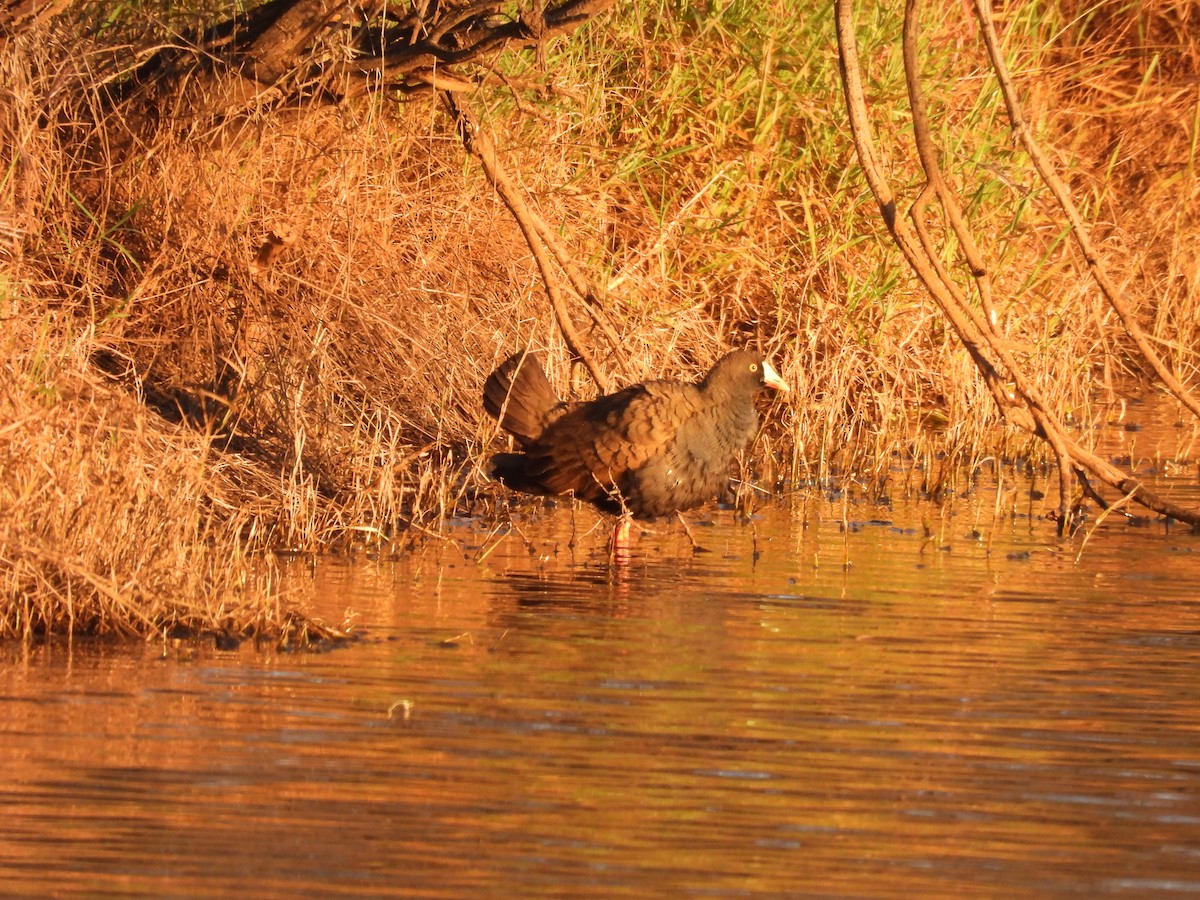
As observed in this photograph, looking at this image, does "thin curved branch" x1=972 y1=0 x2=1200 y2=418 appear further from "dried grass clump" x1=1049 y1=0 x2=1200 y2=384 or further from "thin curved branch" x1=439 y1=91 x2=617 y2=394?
"dried grass clump" x1=1049 y1=0 x2=1200 y2=384

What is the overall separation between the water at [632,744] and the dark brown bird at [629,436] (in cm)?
64

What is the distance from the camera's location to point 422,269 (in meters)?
9.56

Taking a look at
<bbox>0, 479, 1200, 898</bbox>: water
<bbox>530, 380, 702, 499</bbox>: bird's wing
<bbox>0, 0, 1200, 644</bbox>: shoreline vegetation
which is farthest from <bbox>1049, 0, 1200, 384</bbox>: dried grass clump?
<bbox>0, 479, 1200, 898</bbox>: water

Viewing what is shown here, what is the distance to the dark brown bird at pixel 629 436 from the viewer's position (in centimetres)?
795

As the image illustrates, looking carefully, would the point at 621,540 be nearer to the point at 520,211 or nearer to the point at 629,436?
the point at 629,436

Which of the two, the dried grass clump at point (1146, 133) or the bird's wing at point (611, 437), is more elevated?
the dried grass clump at point (1146, 133)

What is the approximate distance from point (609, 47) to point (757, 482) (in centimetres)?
306

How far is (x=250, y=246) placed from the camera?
9.13m

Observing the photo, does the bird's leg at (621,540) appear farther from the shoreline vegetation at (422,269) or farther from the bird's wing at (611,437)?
the shoreline vegetation at (422,269)

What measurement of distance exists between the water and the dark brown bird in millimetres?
644

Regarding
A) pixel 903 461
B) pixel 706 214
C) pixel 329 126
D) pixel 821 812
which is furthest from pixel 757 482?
pixel 821 812

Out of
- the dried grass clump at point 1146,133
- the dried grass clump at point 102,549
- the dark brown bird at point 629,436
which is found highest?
the dried grass clump at point 1146,133

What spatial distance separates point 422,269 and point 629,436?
212cm

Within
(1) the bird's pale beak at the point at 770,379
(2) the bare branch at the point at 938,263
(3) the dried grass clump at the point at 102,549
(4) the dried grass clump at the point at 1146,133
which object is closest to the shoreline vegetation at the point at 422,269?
(3) the dried grass clump at the point at 102,549
